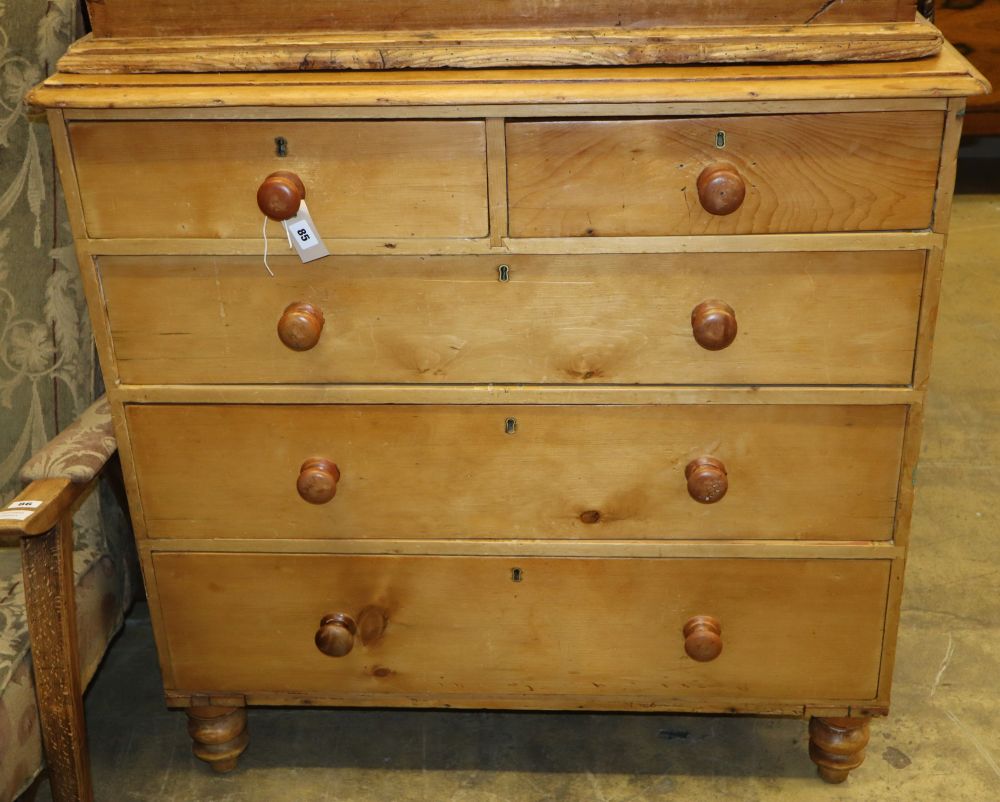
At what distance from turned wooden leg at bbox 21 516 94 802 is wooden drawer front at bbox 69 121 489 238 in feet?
1.57

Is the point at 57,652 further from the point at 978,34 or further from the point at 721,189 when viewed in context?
the point at 978,34

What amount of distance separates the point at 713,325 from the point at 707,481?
246 mm

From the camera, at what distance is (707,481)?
1.66 metres

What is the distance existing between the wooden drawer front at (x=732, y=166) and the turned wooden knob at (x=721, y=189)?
2 centimetres

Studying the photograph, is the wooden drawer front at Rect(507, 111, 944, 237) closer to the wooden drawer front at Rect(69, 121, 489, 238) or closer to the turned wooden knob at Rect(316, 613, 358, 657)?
the wooden drawer front at Rect(69, 121, 489, 238)

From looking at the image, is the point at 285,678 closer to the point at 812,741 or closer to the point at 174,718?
the point at 174,718

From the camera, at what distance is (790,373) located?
1629 millimetres

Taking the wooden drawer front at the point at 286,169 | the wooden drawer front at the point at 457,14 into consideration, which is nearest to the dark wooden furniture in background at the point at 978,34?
the wooden drawer front at the point at 457,14

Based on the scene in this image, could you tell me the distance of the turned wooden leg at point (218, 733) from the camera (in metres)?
2.00

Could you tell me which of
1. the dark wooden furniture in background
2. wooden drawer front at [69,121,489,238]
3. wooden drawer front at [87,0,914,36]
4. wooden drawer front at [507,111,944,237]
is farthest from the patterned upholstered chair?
the dark wooden furniture in background

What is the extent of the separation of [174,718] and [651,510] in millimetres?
1063

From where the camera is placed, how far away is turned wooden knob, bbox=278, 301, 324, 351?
159 cm

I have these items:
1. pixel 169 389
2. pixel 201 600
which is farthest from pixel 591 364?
pixel 201 600

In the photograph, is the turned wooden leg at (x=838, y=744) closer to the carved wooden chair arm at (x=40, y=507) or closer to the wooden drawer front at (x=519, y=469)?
the wooden drawer front at (x=519, y=469)
